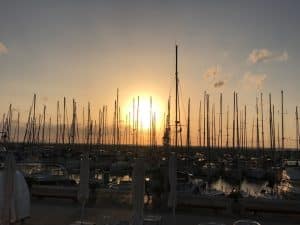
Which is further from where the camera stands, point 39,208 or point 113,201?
point 113,201

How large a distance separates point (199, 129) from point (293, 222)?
129 feet

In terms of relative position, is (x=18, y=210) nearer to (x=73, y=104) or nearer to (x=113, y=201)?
(x=113, y=201)

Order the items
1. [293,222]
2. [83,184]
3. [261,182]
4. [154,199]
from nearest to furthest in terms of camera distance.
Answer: [83,184] < [293,222] < [154,199] < [261,182]

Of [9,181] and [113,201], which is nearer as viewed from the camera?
[9,181]

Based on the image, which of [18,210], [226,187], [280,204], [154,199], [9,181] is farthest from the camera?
[226,187]

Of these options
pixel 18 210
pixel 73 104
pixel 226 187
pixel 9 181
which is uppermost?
pixel 73 104

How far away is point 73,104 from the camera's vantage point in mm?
55469

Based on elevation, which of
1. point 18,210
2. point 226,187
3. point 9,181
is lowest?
point 226,187

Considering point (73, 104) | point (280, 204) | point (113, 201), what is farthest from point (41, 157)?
point (280, 204)

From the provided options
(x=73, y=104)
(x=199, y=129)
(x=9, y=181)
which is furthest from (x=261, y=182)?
(x=9, y=181)

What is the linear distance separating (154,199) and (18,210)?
8.68 meters

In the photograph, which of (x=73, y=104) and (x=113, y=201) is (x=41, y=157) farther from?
(x=113, y=201)

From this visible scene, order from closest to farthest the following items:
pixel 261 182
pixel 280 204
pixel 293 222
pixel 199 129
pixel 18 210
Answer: pixel 18 210
pixel 293 222
pixel 280 204
pixel 261 182
pixel 199 129

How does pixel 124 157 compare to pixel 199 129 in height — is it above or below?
below
